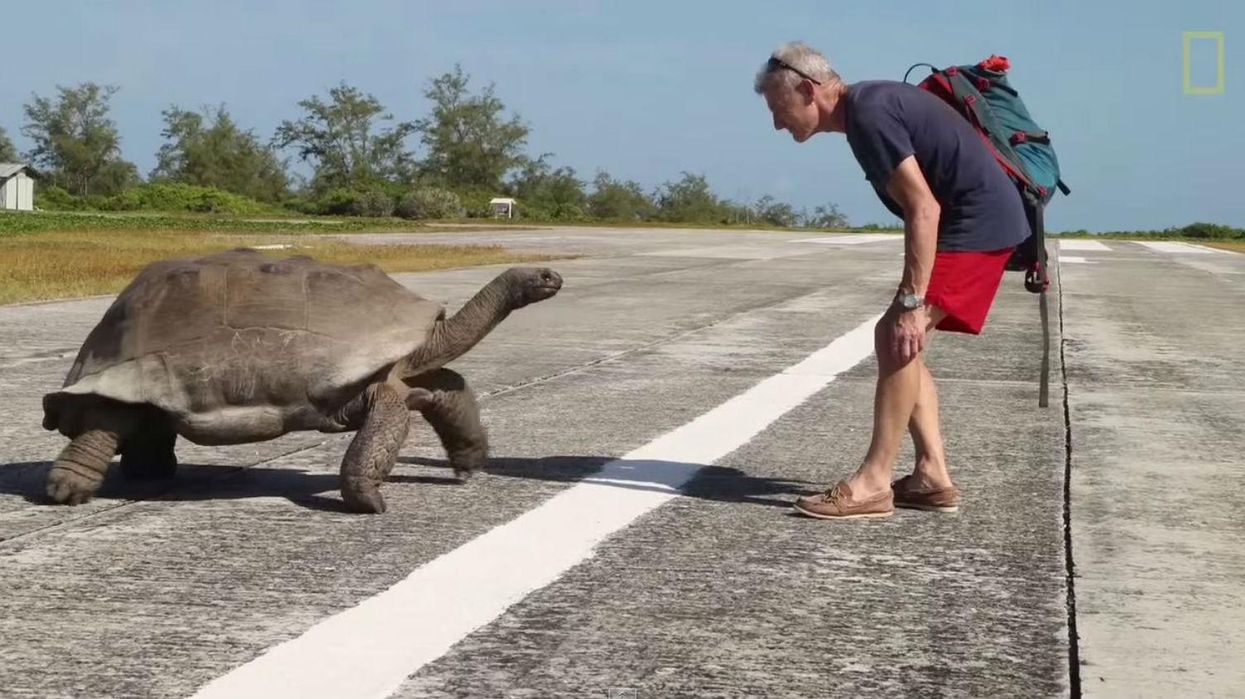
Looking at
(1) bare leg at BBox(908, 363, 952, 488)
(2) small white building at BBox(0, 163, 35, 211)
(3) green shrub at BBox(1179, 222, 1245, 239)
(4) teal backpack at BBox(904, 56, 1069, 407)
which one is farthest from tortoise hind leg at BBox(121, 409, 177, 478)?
(2) small white building at BBox(0, 163, 35, 211)

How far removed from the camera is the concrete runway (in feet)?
13.8

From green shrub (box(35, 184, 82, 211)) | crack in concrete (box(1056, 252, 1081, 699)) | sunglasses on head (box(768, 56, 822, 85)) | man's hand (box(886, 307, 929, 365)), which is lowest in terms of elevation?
green shrub (box(35, 184, 82, 211))

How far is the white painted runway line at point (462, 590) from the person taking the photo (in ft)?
13.4

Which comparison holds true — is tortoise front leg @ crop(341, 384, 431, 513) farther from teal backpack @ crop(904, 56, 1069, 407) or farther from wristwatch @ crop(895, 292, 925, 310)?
teal backpack @ crop(904, 56, 1069, 407)

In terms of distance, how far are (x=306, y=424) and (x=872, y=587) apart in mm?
2290

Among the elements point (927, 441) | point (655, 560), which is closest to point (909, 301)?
point (927, 441)

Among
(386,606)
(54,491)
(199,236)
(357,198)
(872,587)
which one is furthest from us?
(357,198)

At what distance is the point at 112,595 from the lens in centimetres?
488

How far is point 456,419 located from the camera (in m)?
6.84

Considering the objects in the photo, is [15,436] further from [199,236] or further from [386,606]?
[199,236]

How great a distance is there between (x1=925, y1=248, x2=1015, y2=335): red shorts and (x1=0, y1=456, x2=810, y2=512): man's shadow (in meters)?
1.02

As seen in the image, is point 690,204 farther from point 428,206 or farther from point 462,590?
point 462,590

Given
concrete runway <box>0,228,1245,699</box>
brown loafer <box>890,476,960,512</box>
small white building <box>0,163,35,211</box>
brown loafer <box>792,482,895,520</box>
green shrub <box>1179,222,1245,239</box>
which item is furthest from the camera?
small white building <box>0,163,35,211</box>

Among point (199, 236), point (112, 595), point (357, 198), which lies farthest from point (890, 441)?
point (357, 198)
